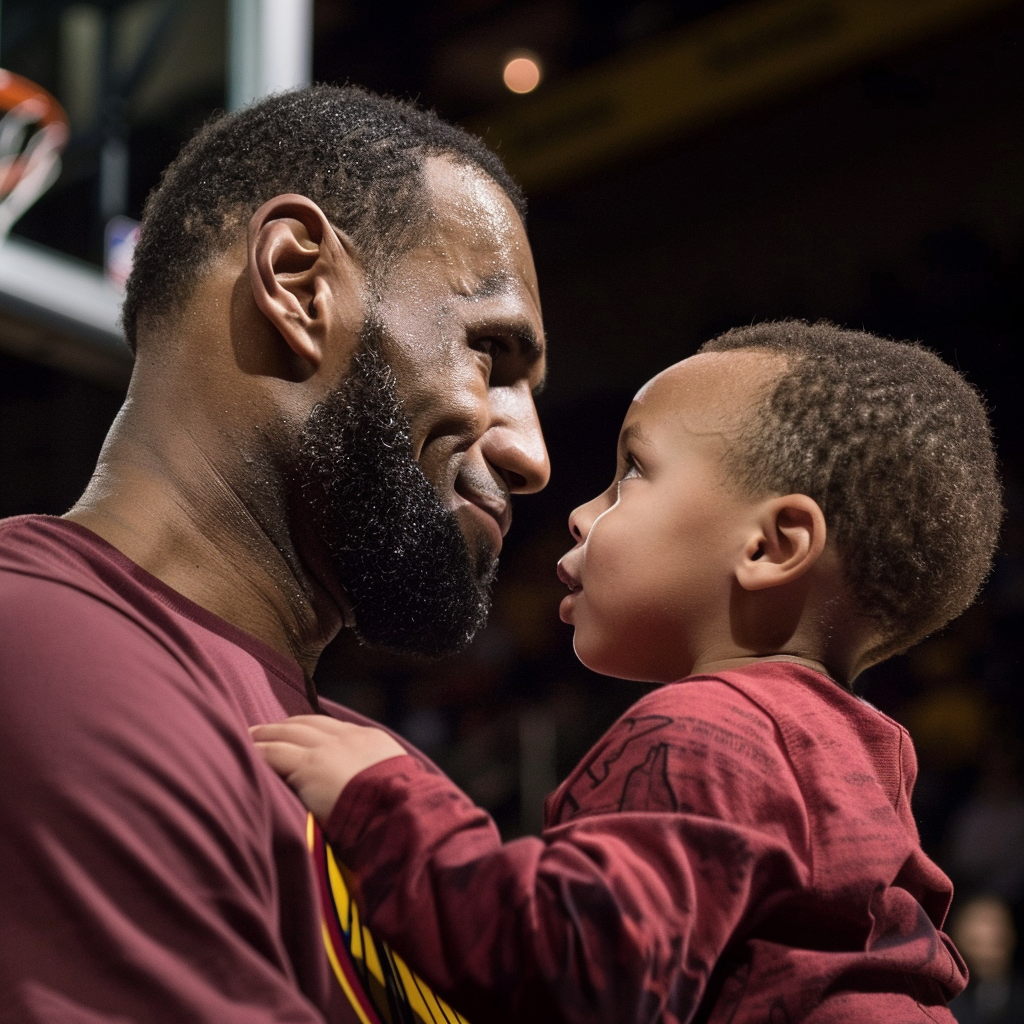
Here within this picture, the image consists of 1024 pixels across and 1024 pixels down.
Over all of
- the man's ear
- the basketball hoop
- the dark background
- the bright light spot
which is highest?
the bright light spot

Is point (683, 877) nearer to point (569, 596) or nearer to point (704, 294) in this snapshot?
point (569, 596)

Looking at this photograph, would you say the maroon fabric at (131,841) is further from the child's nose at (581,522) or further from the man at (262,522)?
the child's nose at (581,522)

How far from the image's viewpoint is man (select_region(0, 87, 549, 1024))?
3.53ft

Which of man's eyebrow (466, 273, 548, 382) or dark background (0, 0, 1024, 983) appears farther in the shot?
dark background (0, 0, 1024, 983)

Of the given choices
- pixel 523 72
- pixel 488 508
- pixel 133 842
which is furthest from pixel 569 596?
pixel 523 72

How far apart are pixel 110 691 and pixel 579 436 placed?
8.59 metres

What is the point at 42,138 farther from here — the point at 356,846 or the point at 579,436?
the point at 579,436

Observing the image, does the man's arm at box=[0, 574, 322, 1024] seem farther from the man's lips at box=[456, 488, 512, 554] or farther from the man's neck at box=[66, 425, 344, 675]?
the man's lips at box=[456, 488, 512, 554]

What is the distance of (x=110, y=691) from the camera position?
44.3 inches

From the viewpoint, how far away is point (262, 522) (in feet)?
5.21

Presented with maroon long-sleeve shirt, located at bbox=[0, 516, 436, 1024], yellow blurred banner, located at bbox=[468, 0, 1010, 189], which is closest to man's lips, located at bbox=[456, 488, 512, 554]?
maroon long-sleeve shirt, located at bbox=[0, 516, 436, 1024]

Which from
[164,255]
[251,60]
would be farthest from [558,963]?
[251,60]

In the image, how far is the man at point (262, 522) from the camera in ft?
3.53

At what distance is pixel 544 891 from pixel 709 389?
76 centimetres
